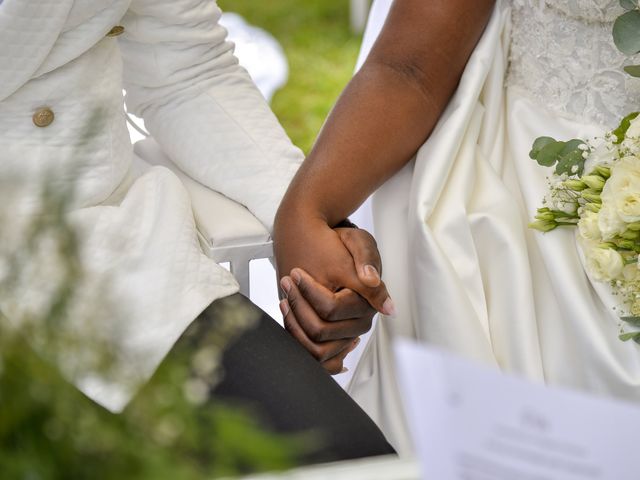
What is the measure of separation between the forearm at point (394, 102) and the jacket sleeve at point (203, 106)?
0.19 ft

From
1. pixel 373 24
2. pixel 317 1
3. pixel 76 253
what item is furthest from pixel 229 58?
pixel 317 1

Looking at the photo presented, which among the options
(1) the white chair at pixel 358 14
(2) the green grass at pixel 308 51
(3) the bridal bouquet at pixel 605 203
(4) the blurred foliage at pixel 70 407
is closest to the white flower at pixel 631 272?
(3) the bridal bouquet at pixel 605 203

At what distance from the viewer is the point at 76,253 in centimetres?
52

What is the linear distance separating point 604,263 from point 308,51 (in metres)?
3.09

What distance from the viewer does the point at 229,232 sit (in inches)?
52.7

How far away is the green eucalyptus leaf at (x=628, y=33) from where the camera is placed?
121 centimetres

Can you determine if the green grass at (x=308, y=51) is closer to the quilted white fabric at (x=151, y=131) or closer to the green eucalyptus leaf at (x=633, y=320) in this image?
the quilted white fabric at (x=151, y=131)

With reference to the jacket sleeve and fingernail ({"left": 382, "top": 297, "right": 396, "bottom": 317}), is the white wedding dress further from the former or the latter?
the jacket sleeve

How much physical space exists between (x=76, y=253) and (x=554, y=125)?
102 cm

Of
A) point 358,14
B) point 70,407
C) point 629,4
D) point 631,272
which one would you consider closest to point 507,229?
point 631,272

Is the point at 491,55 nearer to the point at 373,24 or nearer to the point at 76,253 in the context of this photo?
the point at 373,24

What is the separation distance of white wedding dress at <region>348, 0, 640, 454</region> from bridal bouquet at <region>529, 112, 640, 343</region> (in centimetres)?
5

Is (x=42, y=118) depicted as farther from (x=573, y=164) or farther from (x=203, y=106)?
(x=573, y=164)

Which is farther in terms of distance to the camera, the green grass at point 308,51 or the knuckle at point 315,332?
the green grass at point 308,51
